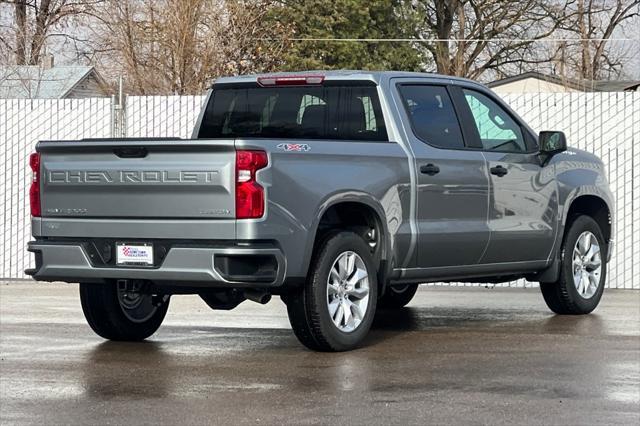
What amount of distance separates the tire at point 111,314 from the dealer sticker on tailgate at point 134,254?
86 cm

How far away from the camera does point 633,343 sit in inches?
411

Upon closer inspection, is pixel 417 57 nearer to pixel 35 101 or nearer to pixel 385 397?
pixel 35 101

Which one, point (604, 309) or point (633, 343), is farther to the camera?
point (604, 309)

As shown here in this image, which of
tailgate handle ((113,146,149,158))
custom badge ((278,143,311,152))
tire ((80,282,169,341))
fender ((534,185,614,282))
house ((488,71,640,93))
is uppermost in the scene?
house ((488,71,640,93))

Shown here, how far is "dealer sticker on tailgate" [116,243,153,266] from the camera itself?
9492mm

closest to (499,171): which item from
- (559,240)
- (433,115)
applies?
(433,115)

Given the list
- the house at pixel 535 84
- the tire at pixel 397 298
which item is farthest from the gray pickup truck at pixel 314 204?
the house at pixel 535 84

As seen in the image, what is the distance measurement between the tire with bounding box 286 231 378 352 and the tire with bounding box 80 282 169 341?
1477 millimetres

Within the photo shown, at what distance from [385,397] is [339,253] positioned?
2.04 meters

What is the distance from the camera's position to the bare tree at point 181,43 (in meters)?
33.8

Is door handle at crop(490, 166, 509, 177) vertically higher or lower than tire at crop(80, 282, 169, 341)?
higher

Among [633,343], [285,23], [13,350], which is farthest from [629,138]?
[285,23]

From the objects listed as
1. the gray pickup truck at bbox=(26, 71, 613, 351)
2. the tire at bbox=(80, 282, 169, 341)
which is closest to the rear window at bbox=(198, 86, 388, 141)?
the gray pickup truck at bbox=(26, 71, 613, 351)

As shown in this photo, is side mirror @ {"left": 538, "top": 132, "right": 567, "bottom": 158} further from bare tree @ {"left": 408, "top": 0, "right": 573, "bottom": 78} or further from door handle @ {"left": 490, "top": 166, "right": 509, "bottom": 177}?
bare tree @ {"left": 408, "top": 0, "right": 573, "bottom": 78}
